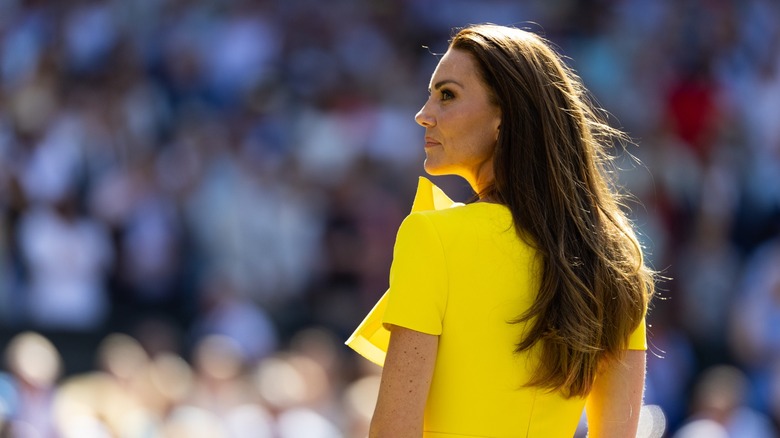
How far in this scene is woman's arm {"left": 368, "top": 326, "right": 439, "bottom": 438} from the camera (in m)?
1.80

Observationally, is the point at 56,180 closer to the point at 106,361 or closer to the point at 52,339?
the point at 52,339

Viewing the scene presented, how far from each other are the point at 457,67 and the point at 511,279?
0.34 meters

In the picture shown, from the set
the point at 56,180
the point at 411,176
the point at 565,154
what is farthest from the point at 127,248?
the point at 565,154

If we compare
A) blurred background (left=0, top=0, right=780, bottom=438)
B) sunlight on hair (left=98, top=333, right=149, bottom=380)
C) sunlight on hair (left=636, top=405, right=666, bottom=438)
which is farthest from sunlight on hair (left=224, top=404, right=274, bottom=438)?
sunlight on hair (left=636, top=405, right=666, bottom=438)

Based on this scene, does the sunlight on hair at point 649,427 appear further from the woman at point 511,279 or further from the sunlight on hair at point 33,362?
the sunlight on hair at point 33,362

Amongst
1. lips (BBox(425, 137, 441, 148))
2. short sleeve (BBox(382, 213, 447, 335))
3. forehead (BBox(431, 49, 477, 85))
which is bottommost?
short sleeve (BBox(382, 213, 447, 335))

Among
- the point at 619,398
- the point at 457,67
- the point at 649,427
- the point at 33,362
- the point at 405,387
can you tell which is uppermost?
the point at 457,67

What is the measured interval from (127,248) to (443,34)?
138 inches

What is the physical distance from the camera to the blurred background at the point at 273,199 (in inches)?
273

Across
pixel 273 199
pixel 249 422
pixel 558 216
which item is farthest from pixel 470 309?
pixel 273 199

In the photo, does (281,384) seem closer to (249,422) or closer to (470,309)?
(249,422)

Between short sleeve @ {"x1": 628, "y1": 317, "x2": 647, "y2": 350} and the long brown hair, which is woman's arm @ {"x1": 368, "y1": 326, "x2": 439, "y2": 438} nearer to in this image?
the long brown hair

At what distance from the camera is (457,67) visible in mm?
1957

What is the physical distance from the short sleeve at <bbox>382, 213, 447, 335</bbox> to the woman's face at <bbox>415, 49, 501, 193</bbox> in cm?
17
